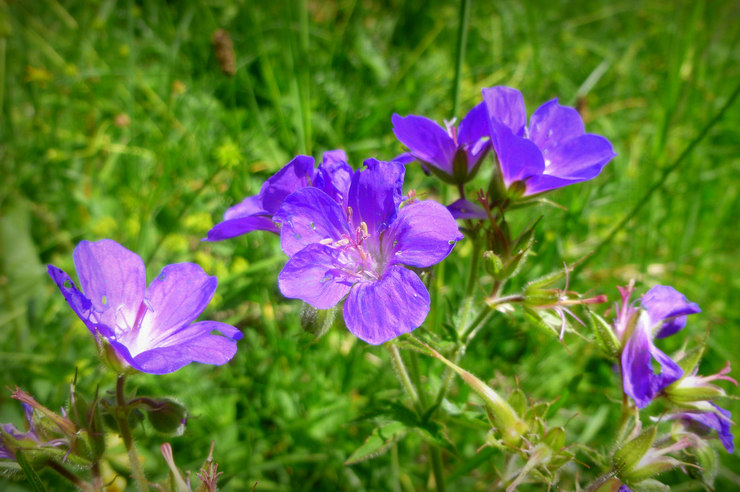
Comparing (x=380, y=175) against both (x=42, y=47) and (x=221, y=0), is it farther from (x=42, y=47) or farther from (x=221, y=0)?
(x=221, y=0)

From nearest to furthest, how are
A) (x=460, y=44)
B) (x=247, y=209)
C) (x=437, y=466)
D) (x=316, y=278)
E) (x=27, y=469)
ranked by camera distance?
(x=27, y=469), (x=316, y=278), (x=247, y=209), (x=437, y=466), (x=460, y=44)

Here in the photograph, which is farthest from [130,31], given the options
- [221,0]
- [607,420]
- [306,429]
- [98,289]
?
[607,420]

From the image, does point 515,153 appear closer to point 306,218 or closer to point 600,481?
point 306,218

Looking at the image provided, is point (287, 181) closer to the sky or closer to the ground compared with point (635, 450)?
closer to the sky

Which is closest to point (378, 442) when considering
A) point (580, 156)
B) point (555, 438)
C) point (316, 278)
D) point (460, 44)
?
point (555, 438)

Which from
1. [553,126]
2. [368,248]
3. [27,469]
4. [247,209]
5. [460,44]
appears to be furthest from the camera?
[460,44]

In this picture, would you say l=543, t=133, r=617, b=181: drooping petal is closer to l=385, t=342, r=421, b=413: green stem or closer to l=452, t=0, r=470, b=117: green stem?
l=452, t=0, r=470, b=117: green stem

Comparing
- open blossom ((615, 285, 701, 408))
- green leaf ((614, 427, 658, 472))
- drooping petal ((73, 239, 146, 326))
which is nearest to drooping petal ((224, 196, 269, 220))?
drooping petal ((73, 239, 146, 326))
